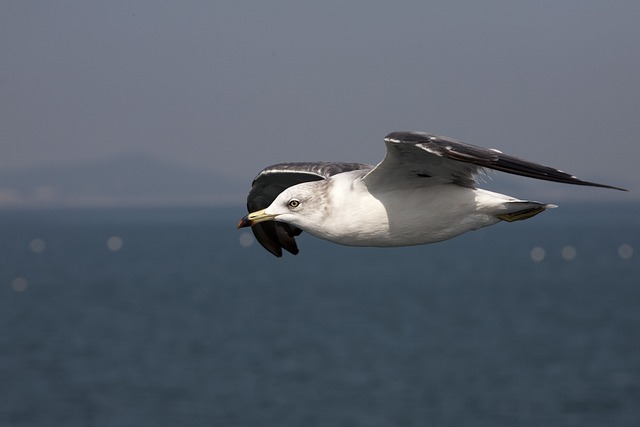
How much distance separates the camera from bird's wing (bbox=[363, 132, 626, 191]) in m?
12.5

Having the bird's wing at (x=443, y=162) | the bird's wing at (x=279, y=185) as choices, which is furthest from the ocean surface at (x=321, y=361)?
the bird's wing at (x=443, y=162)

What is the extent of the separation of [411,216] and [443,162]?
3.13 feet

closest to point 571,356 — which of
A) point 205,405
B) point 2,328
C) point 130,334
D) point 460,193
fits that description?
point 205,405

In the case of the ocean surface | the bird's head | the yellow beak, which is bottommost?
the ocean surface

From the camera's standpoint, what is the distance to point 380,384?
5103 inches

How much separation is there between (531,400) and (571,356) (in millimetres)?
23162

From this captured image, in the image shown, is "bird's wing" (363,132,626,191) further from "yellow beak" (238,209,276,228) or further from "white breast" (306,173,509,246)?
"yellow beak" (238,209,276,228)

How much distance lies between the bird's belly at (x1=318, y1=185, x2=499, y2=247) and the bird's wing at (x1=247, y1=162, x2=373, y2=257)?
234 cm

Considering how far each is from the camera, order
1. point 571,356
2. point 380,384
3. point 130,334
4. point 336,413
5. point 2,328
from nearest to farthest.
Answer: point 336,413, point 380,384, point 571,356, point 130,334, point 2,328

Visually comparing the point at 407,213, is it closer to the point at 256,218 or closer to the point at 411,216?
the point at 411,216

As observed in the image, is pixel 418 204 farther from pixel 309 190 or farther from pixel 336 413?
pixel 336 413

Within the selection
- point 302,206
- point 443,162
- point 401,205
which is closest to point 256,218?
point 302,206

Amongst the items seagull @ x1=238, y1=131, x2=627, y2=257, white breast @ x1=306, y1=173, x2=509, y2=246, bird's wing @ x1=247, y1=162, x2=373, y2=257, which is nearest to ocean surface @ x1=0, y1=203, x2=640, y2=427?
bird's wing @ x1=247, y1=162, x2=373, y2=257

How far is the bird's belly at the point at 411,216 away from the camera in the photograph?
47.2 ft
